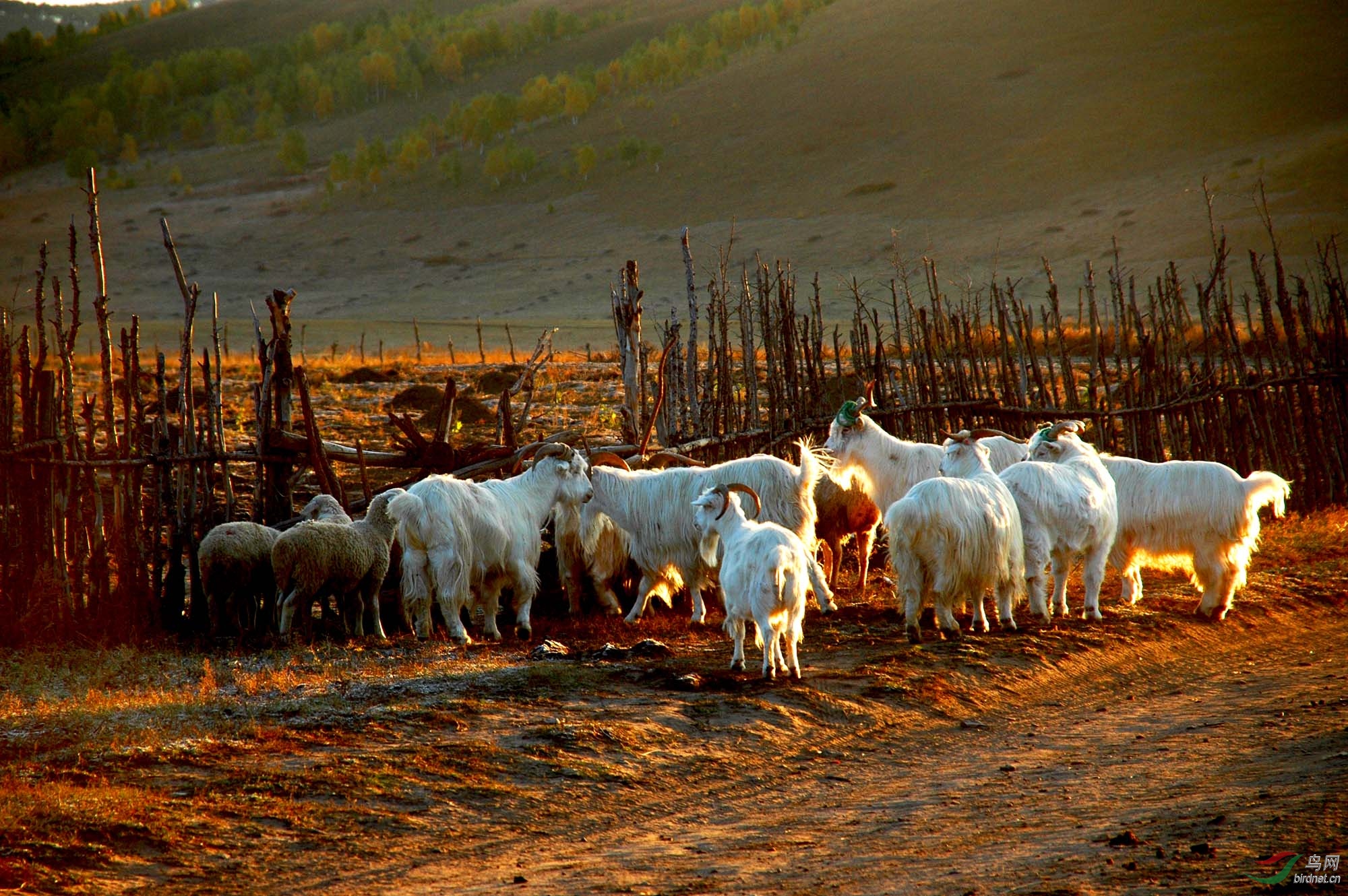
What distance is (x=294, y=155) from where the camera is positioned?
86.4 meters

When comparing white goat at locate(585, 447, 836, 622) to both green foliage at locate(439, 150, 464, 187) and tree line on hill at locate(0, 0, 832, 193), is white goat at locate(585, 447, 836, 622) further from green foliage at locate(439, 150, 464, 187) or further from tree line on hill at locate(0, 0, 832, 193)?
green foliage at locate(439, 150, 464, 187)

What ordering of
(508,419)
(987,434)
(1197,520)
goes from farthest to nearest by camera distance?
(508,419), (987,434), (1197,520)

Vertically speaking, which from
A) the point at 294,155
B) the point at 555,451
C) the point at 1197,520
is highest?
the point at 294,155

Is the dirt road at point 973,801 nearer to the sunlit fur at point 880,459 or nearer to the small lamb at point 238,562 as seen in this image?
the sunlit fur at point 880,459

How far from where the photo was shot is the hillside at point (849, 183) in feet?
156

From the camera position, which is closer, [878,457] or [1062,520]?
[1062,520]

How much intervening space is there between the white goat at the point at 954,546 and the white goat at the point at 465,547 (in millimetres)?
2661

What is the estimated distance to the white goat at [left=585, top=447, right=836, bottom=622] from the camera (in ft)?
29.8

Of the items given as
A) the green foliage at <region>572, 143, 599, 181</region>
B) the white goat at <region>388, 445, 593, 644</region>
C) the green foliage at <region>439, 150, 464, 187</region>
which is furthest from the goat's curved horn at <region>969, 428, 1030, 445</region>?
the green foliage at <region>439, 150, 464, 187</region>

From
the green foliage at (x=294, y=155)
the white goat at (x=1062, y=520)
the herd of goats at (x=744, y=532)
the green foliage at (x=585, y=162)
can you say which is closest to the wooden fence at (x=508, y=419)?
the herd of goats at (x=744, y=532)

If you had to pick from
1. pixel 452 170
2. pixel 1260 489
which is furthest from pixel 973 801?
pixel 452 170

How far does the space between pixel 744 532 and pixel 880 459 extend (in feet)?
10.0

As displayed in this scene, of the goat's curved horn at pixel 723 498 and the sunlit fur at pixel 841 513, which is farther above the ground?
the goat's curved horn at pixel 723 498

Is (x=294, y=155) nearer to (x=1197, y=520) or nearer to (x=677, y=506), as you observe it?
(x=677, y=506)
